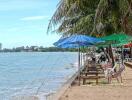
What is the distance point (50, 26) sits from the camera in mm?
24734

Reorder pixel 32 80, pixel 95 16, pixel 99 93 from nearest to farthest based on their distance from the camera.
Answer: pixel 99 93 < pixel 95 16 < pixel 32 80

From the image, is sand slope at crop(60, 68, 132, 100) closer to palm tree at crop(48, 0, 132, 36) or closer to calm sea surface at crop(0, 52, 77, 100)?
palm tree at crop(48, 0, 132, 36)

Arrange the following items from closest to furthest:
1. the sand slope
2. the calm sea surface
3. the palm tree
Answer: the sand slope < the palm tree < the calm sea surface

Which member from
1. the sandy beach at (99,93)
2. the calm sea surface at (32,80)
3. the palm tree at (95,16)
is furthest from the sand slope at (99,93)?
the calm sea surface at (32,80)

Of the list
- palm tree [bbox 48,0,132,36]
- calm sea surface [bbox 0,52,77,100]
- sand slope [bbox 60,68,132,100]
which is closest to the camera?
sand slope [bbox 60,68,132,100]

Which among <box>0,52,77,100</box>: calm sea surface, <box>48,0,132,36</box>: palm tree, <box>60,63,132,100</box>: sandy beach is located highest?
<box>48,0,132,36</box>: palm tree

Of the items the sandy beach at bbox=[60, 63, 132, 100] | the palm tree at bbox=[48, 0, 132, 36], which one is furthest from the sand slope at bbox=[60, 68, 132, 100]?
the palm tree at bbox=[48, 0, 132, 36]

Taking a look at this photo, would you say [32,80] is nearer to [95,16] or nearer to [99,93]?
[95,16]

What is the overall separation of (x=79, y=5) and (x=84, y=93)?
8874 mm

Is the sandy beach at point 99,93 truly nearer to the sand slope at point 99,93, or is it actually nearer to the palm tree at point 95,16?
the sand slope at point 99,93

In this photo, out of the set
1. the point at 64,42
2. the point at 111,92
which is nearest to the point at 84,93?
the point at 111,92

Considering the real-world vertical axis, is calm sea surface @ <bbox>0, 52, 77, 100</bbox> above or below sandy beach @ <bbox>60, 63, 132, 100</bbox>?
below

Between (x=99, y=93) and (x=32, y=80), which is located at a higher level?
(x=99, y=93)

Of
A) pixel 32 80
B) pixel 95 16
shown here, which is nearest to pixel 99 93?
pixel 95 16
